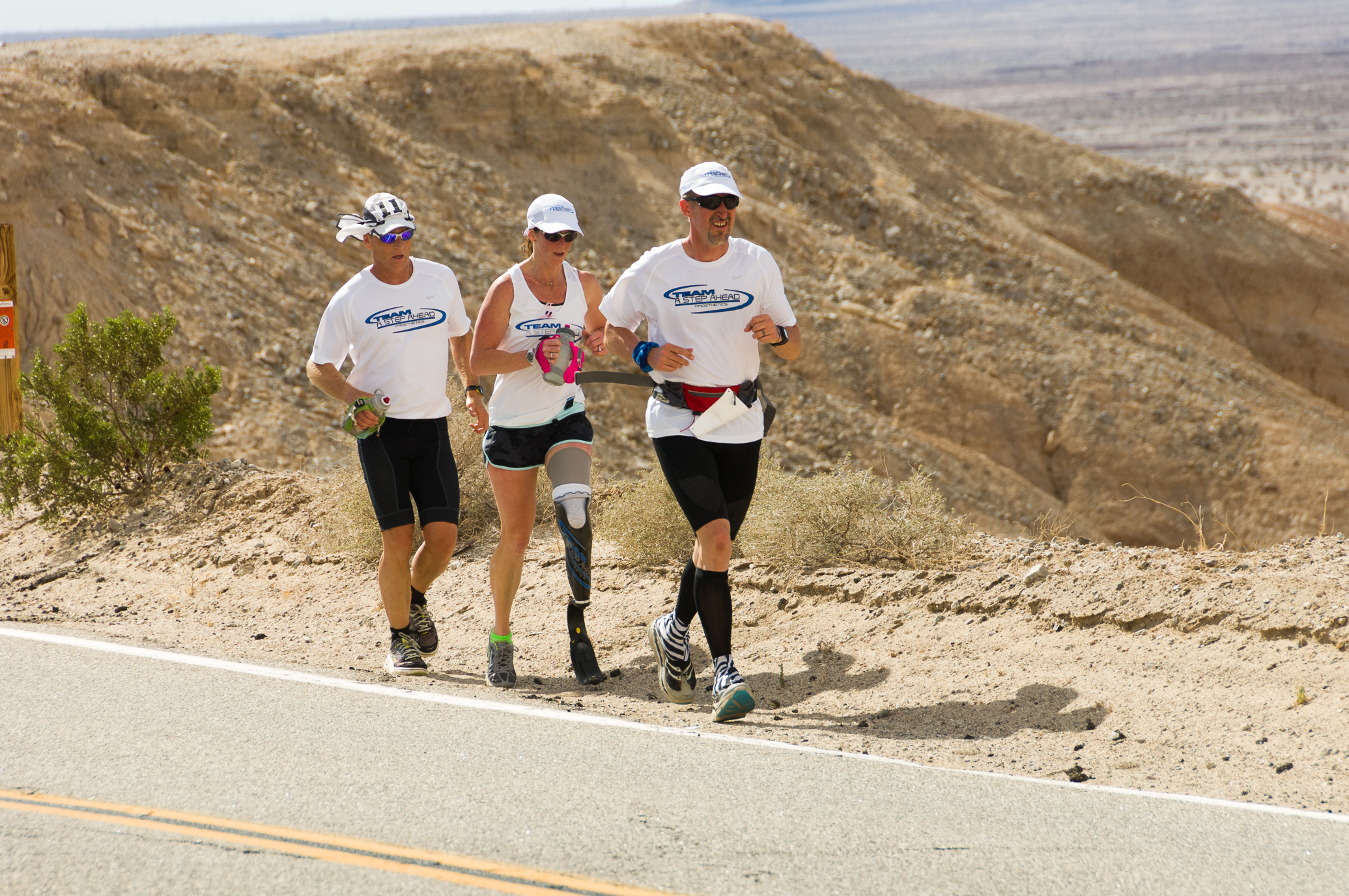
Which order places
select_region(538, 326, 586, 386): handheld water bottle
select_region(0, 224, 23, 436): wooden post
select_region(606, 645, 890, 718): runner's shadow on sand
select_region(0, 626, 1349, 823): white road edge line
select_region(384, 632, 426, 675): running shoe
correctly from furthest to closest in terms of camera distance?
1. select_region(0, 224, 23, 436): wooden post
2. select_region(384, 632, 426, 675): running shoe
3. select_region(606, 645, 890, 718): runner's shadow on sand
4. select_region(538, 326, 586, 386): handheld water bottle
5. select_region(0, 626, 1349, 823): white road edge line

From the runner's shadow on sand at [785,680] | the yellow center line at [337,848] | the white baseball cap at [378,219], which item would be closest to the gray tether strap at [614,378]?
the white baseball cap at [378,219]

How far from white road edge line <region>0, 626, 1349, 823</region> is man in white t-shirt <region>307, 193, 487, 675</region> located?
1.52 feet

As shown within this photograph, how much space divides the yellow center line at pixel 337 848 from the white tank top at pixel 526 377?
2.25m

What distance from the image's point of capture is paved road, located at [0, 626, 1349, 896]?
11.3 ft

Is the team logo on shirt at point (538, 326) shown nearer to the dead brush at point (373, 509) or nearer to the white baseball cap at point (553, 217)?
the white baseball cap at point (553, 217)

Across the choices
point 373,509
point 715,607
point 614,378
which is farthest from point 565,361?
point 373,509

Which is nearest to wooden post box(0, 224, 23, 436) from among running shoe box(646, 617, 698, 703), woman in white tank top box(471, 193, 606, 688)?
woman in white tank top box(471, 193, 606, 688)

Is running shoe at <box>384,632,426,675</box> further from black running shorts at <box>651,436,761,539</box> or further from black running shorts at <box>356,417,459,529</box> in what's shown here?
black running shorts at <box>651,436,761,539</box>

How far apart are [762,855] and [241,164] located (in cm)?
1832

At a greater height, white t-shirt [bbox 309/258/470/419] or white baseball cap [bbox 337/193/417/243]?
white baseball cap [bbox 337/193/417/243]

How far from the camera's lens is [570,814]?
12.8 ft

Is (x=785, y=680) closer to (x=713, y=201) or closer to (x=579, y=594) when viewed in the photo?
(x=579, y=594)

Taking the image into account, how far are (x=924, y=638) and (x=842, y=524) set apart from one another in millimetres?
1307

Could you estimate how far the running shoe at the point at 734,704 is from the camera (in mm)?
5027
